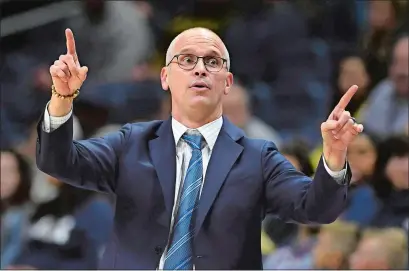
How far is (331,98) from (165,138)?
2386 millimetres

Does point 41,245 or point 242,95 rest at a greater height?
point 242,95

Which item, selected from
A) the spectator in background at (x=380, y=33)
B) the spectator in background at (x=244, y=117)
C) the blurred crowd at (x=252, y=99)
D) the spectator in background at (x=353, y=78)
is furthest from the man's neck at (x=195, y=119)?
the spectator in background at (x=380, y=33)

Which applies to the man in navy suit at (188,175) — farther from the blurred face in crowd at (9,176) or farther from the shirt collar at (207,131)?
the blurred face in crowd at (9,176)

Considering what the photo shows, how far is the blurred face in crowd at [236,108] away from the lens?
4.24 meters

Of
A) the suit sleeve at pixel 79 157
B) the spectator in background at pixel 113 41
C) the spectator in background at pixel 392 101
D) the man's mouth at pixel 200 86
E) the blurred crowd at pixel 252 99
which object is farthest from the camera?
the spectator in background at pixel 113 41

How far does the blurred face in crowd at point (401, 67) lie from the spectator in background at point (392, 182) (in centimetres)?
31

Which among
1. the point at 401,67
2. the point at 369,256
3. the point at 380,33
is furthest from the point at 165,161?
the point at 380,33

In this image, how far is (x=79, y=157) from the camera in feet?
6.67

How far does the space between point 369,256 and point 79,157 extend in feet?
Answer: 6.65

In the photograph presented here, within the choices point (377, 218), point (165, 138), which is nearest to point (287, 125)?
point (377, 218)

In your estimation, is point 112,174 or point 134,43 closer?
point 112,174

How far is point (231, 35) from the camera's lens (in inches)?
179

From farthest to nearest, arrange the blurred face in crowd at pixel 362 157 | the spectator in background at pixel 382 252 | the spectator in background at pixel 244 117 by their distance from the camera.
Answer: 1. the spectator in background at pixel 244 117
2. the blurred face in crowd at pixel 362 157
3. the spectator in background at pixel 382 252

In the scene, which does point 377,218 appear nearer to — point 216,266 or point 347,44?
point 347,44
